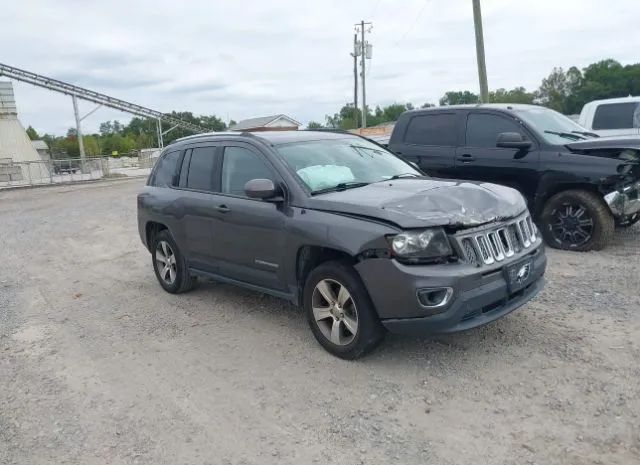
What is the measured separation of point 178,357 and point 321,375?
4.25 ft

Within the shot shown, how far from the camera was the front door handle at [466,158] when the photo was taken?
815cm

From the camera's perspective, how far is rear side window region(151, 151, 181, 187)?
20.9 feet

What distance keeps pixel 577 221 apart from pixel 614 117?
5.24 m

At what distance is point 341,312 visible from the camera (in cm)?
428

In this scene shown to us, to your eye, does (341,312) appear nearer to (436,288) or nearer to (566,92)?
(436,288)

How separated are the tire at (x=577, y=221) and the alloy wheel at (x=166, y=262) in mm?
4790

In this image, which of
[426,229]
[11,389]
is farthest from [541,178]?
[11,389]

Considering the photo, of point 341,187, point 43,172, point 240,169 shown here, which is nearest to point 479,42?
point 240,169

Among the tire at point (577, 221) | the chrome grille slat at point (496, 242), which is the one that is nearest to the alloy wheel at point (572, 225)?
the tire at point (577, 221)

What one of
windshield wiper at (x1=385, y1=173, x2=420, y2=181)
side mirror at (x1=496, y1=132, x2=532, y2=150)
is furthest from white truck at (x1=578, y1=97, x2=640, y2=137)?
windshield wiper at (x1=385, y1=173, x2=420, y2=181)

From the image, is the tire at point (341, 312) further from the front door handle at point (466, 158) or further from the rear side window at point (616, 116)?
the rear side window at point (616, 116)

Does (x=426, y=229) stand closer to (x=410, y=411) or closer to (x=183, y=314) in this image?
(x=410, y=411)

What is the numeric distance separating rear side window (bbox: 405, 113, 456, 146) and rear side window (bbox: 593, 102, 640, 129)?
15.3ft

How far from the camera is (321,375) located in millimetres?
4141
